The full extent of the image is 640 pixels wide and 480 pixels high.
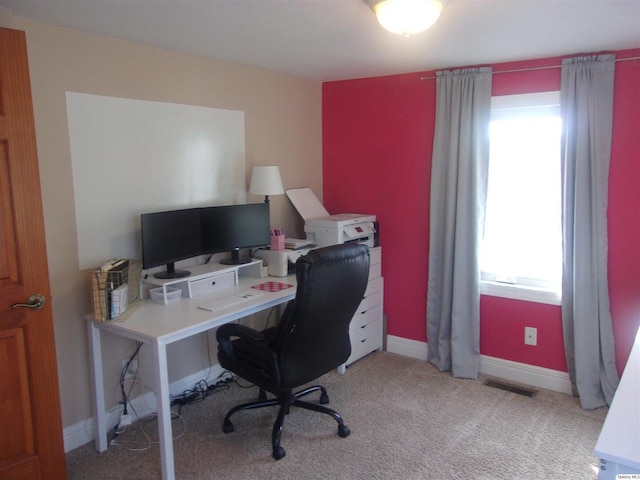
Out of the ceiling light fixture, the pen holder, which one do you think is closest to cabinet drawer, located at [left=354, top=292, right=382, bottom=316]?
the pen holder

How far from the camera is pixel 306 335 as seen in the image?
7.91 ft

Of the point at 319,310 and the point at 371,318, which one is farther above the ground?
the point at 319,310

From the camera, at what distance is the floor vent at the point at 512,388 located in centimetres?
318

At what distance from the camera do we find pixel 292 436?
268 cm

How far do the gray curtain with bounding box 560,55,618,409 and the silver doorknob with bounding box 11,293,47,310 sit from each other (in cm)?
286

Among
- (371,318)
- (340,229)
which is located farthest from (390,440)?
(340,229)

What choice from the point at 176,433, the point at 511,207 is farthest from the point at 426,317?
the point at 176,433

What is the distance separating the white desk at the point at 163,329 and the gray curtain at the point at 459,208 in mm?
1202

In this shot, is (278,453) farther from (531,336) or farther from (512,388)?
(531,336)

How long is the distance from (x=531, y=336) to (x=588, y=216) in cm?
88

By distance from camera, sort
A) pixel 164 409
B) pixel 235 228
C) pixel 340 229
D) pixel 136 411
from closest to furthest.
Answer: pixel 164 409, pixel 136 411, pixel 235 228, pixel 340 229

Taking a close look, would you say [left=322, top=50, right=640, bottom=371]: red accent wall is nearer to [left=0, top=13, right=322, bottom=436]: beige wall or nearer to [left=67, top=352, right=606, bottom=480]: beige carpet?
[left=67, top=352, right=606, bottom=480]: beige carpet

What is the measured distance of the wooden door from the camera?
199 cm

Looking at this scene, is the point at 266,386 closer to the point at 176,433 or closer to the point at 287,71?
the point at 176,433
